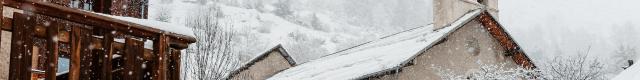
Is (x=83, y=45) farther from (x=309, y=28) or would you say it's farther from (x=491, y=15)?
(x=309, y=28)

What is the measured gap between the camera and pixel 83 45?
4.81 meters

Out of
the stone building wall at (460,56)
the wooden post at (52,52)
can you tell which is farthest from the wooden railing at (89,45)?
the stone building wall at (460,56)

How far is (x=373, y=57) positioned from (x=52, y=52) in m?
13.3

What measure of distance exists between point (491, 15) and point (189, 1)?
132195mm

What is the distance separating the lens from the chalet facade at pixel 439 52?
52.7 feet

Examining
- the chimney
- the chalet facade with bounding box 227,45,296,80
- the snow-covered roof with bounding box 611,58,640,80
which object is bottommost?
the chalet facade with bounding box 227,45,296,80

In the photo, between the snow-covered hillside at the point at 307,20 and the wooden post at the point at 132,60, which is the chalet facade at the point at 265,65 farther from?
the snow-covered hillside at the point at 307,20

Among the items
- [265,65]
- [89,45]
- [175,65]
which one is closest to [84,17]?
[89,45]

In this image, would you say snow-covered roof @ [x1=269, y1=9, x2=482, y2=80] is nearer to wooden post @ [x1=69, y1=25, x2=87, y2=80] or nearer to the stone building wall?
the stone building wall

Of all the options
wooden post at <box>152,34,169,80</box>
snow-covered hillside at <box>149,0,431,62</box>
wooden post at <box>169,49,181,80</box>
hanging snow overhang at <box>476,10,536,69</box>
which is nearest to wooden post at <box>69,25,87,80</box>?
wooden post at <box>152,34,169,80</box>

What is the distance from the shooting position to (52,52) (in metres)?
4.67

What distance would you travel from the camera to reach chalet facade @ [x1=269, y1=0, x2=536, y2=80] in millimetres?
16078

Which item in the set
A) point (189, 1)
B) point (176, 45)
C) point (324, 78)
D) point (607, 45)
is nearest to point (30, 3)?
point (176, 45)

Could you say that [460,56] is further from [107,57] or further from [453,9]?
A: [107,57]
